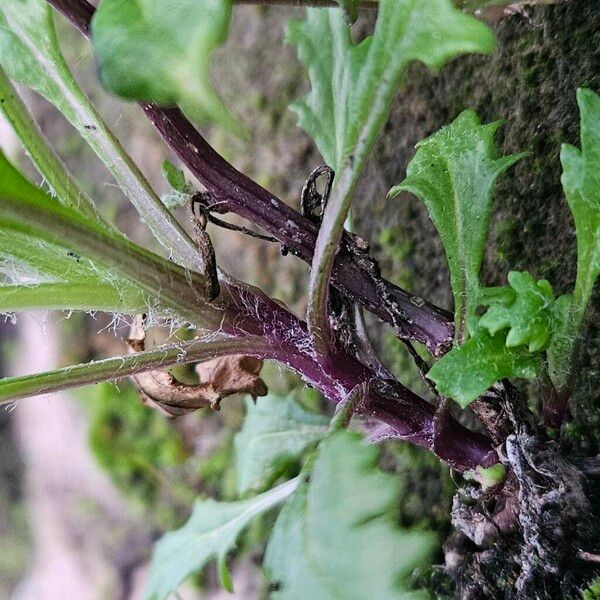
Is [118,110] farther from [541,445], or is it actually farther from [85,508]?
[541,445]

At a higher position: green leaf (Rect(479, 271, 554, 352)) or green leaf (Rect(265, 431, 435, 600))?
green leaf (Rect(479, 271, 554, 352))

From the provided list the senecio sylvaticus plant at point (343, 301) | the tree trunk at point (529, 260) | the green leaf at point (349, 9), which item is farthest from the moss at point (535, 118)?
the green leaf at point (349, 9)

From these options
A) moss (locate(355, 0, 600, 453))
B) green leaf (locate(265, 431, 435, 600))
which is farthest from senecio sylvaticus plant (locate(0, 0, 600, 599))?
moss (locate(355, 0, 600, 453))

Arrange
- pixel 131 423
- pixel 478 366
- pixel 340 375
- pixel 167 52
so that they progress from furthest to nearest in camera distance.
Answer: pixel 131 423, pixel 340 375, pixel 478 366, pixel 167 52

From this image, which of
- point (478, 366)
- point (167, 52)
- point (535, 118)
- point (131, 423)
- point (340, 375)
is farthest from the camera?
point (131, 423)

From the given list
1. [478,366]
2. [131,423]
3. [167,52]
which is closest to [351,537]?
[478,366]

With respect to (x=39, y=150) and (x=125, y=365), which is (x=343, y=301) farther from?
(x=39, y=150)

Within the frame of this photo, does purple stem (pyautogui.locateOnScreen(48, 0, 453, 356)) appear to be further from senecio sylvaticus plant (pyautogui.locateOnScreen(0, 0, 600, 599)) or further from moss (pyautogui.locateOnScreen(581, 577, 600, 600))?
moss (pyautogui.locateOnScreen(581, 577, 600, 600))
